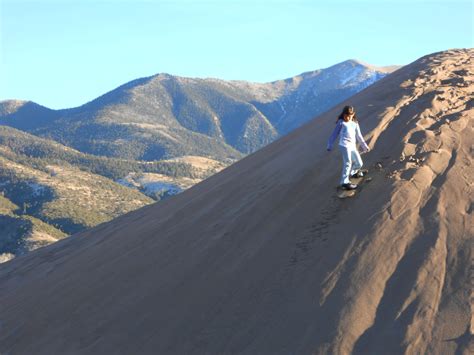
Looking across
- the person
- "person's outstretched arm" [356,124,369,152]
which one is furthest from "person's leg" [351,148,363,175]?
"person's outstretched arm" [356,124,369,152]

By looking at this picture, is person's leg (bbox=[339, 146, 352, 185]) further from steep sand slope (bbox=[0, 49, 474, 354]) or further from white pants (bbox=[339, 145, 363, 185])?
steep sand slope (bbox=[0, 49, 474, 354])

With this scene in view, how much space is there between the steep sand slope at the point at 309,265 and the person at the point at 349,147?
35 cm

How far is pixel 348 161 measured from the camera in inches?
528

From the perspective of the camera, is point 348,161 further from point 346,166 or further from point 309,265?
point 309,265

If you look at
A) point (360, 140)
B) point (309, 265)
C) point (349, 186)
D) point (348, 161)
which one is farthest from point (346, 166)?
point (309, 265)

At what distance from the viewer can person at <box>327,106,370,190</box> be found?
13.5 m

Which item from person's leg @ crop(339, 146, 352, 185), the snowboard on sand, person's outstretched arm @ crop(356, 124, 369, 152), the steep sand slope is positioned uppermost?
person's outstretched arm @ crop(356, 124, 369, 152)

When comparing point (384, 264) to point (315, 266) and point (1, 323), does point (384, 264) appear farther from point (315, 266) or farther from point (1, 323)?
point (1, 323)

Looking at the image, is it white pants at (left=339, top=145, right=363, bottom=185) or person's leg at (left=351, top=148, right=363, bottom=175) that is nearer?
white pants at (left=339, top=145, right=363, bottom=185)

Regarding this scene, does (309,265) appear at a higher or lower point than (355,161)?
lower

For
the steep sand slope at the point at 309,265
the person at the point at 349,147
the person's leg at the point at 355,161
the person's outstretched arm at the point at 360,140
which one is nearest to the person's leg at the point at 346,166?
the person at the point at 349,147

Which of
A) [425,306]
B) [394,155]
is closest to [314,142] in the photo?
[394,155]

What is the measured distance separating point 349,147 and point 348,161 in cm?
28

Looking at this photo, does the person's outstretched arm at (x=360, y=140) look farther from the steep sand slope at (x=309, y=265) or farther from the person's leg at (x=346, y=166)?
the person's leg at (x=346, y=166)
